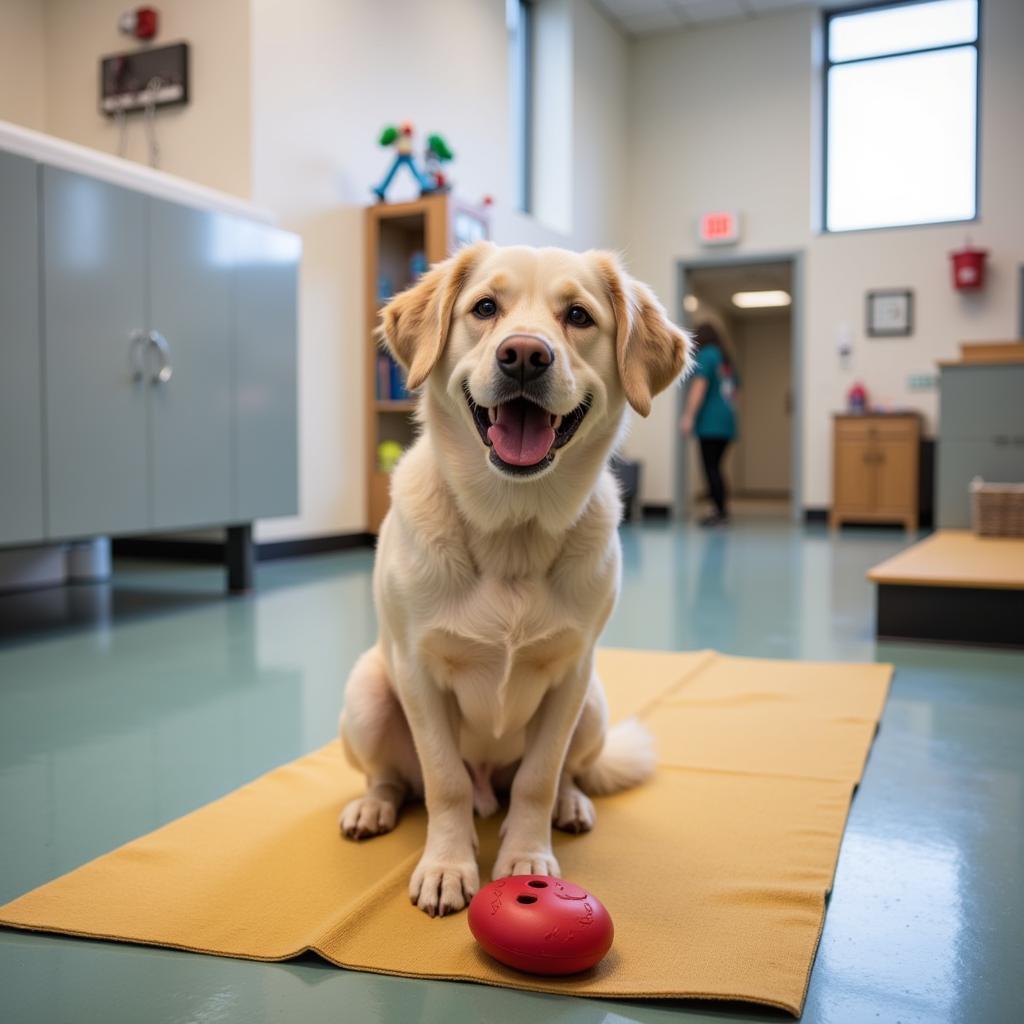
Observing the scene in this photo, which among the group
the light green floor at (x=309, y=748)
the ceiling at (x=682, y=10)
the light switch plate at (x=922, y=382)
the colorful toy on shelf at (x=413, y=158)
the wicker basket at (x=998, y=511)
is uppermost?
the ceiling at (x=682, y=10)

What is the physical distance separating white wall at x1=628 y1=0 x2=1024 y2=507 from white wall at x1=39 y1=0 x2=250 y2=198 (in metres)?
5.75

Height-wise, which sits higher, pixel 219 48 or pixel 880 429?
pixel 219 48

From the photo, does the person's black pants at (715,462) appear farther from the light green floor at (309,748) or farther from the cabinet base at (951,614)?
the cabinet base at (951,614)

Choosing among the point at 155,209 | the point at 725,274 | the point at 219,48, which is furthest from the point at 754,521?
the point at 155,209

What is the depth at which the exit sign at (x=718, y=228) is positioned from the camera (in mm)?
9922

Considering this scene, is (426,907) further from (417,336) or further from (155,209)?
(155,209)

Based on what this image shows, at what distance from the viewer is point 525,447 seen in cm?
144

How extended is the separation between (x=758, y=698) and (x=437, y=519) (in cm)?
154

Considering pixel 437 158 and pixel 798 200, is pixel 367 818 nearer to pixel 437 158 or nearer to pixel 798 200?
pixel 437 158

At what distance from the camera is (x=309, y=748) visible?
7.54 feet

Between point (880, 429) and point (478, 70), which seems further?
point (880, 429)

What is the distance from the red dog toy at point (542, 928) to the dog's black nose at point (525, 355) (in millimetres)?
694

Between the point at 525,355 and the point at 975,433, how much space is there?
216 inches

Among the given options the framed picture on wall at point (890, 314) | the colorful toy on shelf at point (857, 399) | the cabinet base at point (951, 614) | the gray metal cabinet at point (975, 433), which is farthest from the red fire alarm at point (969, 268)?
the cabinet base at point (951, 614)
